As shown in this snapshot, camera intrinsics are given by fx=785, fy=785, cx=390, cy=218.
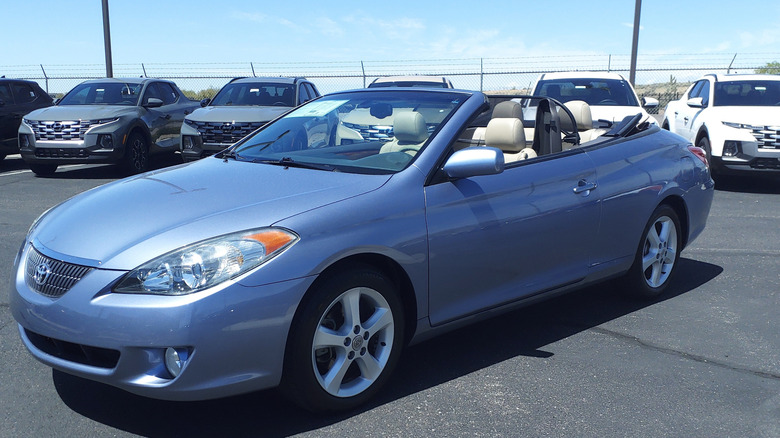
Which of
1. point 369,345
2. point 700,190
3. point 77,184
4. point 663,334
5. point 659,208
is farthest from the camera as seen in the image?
point 77,184

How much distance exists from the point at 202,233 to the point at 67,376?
1361 mm

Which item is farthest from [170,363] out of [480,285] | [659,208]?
[659,208]

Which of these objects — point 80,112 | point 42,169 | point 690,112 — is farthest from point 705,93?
point 42,169

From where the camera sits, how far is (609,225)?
495cm

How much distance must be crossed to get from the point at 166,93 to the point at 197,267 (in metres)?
12.2

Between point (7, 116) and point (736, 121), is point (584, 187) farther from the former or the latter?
point (7, 116)

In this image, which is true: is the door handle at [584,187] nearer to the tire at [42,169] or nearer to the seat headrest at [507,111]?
the seat headrest at [507,111]

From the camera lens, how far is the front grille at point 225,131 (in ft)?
39.5

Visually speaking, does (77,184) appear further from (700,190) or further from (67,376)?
(700,190)

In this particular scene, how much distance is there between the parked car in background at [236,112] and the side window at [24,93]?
3516 mm

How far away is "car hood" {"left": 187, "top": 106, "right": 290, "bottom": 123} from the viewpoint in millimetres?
12170

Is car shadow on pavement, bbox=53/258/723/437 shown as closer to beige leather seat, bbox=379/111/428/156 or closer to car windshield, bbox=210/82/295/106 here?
beige leather seat, bbox=379/111/428/156

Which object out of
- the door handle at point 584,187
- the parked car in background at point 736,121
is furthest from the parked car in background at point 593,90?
the door handle at point 584,187

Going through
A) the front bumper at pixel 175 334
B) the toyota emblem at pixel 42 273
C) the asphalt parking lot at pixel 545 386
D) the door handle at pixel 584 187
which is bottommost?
the asphalt parking lot at pixel 545 386
